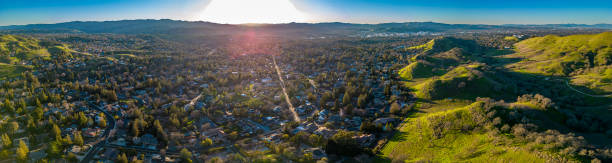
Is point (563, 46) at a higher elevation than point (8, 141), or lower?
higher

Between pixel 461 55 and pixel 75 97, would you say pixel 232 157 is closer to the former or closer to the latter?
pixel 75 97

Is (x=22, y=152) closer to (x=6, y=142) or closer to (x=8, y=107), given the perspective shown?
(x=6, y=142)

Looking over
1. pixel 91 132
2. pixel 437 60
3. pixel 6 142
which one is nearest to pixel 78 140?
pixel 91 132

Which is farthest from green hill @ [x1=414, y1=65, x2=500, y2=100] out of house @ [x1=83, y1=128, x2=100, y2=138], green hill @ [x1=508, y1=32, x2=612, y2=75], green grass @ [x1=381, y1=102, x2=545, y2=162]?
house @ [x1=83, y1=128, x2=100, y2=138]

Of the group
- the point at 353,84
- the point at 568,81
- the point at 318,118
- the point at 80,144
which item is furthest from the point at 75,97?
the point at 568,81

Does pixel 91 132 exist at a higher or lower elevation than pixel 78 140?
lower

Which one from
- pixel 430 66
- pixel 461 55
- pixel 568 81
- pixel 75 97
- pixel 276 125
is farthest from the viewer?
pixel 461 55
